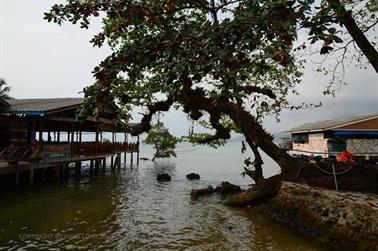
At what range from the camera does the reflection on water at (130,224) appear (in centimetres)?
955

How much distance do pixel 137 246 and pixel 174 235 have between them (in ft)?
5.00

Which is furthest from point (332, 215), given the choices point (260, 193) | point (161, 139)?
point (161, 139)

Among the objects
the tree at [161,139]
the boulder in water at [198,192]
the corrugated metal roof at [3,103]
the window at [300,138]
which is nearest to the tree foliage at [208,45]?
the boulder in water at [198,192]

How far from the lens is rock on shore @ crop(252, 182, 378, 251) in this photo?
8.30m

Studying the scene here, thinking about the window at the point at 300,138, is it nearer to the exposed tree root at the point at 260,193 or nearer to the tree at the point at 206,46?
the exposed tree root at the point at 260,193

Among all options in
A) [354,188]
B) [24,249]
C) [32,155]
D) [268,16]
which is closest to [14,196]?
[32,155]

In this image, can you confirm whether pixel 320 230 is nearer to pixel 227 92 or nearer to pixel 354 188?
pixel 354 188

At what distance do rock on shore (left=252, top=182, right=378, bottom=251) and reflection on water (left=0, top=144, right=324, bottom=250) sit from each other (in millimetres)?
494

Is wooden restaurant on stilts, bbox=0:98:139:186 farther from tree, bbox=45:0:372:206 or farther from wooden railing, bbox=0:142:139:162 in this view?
tree, bbox=45:0:372:206

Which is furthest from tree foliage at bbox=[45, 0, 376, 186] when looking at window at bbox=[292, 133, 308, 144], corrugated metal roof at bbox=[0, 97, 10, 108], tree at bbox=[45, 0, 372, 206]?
window at bbox=[292, 133, 308, 144]

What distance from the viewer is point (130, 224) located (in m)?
11.9

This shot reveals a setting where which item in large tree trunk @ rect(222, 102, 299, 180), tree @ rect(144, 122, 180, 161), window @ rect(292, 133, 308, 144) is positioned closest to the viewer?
large tree trunk @ rect(222, 102, 299, 180)

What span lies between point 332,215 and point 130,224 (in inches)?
258

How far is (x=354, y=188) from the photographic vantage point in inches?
443
